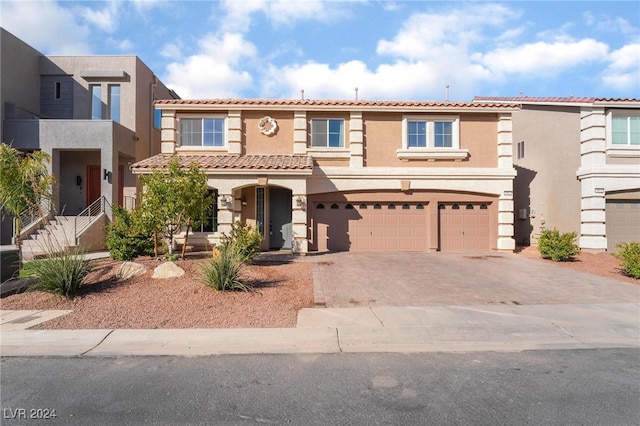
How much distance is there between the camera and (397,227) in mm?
16703

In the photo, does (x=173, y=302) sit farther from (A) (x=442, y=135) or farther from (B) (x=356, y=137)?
(A) (x=442, y=135)

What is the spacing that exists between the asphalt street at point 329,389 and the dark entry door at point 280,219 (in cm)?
1094

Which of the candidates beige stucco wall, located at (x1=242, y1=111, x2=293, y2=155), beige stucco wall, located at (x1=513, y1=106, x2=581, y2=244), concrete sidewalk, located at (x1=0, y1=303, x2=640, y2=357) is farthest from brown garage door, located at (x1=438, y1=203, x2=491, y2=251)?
concrete sidewalk, located at (x1=0, y1=303, x2=640, y2=357)

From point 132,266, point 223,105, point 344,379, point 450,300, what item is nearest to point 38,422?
point 344,379

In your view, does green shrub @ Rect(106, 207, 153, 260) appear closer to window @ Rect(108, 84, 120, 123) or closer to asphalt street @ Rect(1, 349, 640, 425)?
asphalt street @ Rect(1, 349, 640, 425)

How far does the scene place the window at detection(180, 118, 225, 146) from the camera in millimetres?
16656

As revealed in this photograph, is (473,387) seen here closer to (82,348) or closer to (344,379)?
(344,379)

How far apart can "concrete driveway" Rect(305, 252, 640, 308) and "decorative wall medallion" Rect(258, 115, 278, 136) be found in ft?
19.8

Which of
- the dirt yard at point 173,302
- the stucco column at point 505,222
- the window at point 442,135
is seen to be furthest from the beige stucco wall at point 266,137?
the stucco column at point 505,222

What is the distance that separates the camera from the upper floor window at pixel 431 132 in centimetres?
1672

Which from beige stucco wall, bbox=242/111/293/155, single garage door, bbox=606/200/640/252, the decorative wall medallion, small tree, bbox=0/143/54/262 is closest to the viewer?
small tree, bbox=0/143/54/262

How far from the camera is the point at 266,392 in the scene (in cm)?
437

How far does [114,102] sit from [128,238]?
11.3 meters

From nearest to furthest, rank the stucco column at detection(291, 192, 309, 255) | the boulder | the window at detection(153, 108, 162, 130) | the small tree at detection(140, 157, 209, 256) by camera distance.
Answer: the boulder → the small tree at detection(140, 157, 209, 256) → the stucco column at detection(291, 192, 309, 255) → the window at detection(153, 108, 162, 130)
